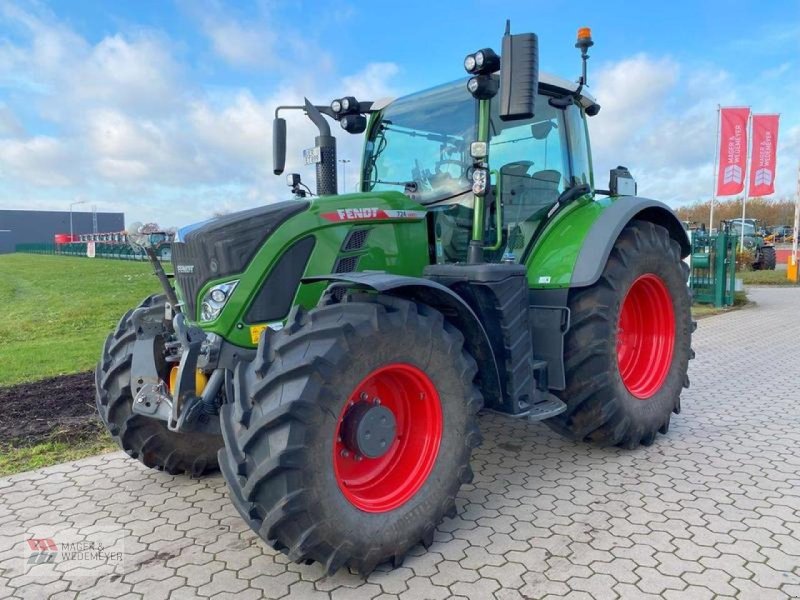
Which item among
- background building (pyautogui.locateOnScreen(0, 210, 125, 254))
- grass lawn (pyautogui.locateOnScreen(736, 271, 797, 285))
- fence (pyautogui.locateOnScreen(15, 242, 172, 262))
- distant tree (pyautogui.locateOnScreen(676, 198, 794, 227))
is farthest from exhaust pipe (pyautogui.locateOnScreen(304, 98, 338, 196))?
background building (pyautogui.locateOnScreen(0, 210, 125, 254))

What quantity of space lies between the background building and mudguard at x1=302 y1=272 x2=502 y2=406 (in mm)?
88176

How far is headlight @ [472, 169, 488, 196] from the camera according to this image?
3.68 metres

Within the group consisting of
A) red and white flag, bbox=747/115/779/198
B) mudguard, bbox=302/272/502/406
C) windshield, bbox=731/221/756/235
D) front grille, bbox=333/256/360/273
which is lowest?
mudguard, bbox=302/272/502/406

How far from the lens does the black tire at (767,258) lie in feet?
81.0

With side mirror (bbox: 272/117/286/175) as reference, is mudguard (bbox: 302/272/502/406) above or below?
below

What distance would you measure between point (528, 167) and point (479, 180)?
2.65ft

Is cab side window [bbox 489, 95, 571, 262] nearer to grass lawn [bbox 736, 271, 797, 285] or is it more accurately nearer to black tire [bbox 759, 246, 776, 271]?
grass lawn [bbox 736, 271, 797, 285]

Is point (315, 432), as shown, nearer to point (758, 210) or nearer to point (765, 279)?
point (765, 279)

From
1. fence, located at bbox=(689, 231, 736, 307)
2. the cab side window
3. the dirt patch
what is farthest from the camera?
fence, located at bbox=(689, 231, 736, 307)

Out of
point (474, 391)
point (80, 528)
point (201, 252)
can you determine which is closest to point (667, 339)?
point (474, 391)

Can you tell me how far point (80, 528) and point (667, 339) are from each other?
4.17m

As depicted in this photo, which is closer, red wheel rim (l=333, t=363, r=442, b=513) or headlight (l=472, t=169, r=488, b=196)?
red wheel rim (l=333, t=363, r=442, b=513)

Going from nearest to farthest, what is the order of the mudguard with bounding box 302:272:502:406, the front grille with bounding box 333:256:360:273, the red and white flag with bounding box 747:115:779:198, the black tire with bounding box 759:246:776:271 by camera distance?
the mudguard with bounding box 302:272:502:406, the front grille with bounding box 333:256:360:273, the red and white flag with bounding box 747:115:779:198, the black tire with bounding box 759:246:776:271

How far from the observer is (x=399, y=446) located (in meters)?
3.23
